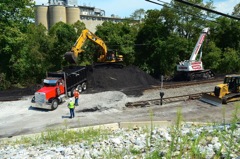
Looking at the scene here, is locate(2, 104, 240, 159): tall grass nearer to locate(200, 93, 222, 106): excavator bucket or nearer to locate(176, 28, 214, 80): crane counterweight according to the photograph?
locate(200, 93, 222, 106): excavator bucket

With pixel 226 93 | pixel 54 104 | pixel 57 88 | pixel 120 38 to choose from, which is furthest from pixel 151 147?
pixel 120 38

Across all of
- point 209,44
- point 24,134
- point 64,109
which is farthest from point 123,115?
point 209,44

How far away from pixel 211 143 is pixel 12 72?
103ft

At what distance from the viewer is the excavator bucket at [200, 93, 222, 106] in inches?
753

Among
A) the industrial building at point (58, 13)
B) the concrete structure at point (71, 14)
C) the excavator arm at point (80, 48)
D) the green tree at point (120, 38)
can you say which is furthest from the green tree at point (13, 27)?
the concrete structure at point (71, 14)

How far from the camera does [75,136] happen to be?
1172 cm

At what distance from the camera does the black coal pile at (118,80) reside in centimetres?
2578

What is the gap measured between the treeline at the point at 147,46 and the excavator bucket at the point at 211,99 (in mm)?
16790

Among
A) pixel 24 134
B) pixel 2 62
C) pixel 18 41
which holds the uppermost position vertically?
pixel 18 41

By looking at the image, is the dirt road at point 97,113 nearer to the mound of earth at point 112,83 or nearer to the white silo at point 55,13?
the mound of earth at point 112,83

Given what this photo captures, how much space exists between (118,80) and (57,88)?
27.3 ft

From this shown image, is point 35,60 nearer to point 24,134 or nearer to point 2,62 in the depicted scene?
point 2,62

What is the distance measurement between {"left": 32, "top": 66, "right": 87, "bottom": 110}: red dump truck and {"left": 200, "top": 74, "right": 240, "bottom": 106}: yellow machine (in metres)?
10.5

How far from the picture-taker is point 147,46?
39.3 m
